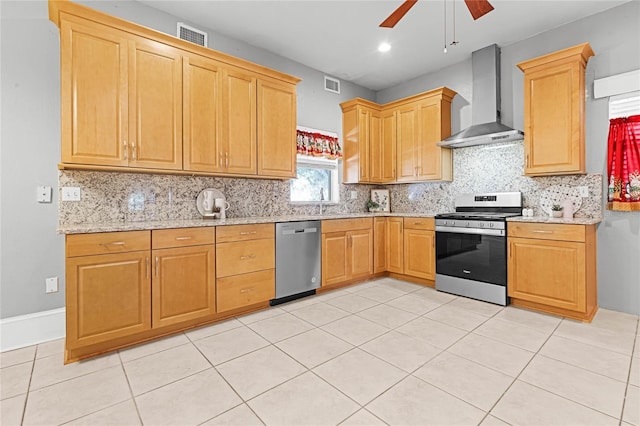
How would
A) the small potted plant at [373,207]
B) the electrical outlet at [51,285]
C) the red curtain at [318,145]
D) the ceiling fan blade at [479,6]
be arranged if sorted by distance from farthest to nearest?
the small potted plant at [373,207]
the red curtain at [318,145]
the electrical outlet at [51,285]
the ceiling fan blade at [479,6]

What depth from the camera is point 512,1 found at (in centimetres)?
296

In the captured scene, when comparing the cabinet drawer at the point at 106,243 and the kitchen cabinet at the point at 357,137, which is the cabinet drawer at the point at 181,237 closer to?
the cabinet drawer at the point at 106,243

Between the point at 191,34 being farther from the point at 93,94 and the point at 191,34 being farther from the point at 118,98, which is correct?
the point at 93,94

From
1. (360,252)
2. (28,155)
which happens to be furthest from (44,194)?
(360,252)

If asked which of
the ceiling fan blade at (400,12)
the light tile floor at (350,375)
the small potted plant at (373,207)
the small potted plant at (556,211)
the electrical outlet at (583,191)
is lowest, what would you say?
the light tile floor at (350,375)

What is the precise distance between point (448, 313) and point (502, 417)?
1.51m

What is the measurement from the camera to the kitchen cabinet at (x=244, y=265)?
2842 millimetres

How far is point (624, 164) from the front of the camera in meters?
2.93

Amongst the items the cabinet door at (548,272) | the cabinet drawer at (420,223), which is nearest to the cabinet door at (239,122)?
the cabinet drawer at (420,223)

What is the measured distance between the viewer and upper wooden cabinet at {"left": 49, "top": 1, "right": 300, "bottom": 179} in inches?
93.9

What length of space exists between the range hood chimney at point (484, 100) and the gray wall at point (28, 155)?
414cm

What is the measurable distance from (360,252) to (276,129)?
6.19 feet

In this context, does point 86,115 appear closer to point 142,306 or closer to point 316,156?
point 142,306

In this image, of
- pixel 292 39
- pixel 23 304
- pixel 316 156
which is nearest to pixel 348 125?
pixel 316 156
